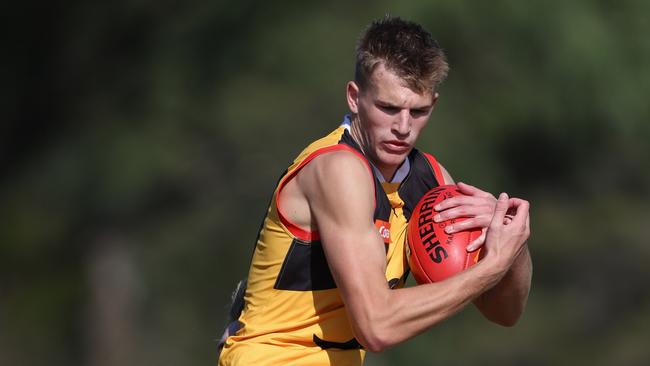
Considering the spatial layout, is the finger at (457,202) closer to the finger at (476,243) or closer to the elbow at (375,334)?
the finger at (476,243)

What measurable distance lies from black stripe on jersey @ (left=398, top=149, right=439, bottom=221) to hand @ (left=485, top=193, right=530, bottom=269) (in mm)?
465

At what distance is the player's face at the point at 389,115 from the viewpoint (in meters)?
5.10

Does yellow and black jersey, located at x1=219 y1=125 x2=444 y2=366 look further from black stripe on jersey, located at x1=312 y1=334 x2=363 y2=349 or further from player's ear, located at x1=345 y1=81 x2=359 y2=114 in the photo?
player's ear, located at x1=345 y1=81 x2=359 y2=114

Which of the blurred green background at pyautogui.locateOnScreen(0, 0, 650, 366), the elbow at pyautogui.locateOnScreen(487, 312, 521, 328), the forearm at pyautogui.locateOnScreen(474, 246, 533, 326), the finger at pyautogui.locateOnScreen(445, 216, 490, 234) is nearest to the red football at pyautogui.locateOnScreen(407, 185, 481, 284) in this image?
the finger at pyautogui.locateOnScreen(445, 216, 490, 234)

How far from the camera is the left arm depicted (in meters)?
5.14

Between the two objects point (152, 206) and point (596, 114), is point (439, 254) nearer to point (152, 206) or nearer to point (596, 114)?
point (596, 114)

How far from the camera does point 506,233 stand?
505 centimetres

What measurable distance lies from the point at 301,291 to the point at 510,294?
40.4 inches

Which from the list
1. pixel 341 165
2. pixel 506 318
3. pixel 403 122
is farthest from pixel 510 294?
pixel 341 165

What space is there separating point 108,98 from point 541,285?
665 centimetres

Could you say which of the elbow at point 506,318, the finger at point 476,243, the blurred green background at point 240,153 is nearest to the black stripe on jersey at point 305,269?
the finger at point 476,243

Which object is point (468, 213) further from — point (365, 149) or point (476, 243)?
point (365, 149)

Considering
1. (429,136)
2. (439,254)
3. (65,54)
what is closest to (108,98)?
(65,54)

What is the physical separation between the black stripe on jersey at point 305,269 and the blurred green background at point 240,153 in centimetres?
873
